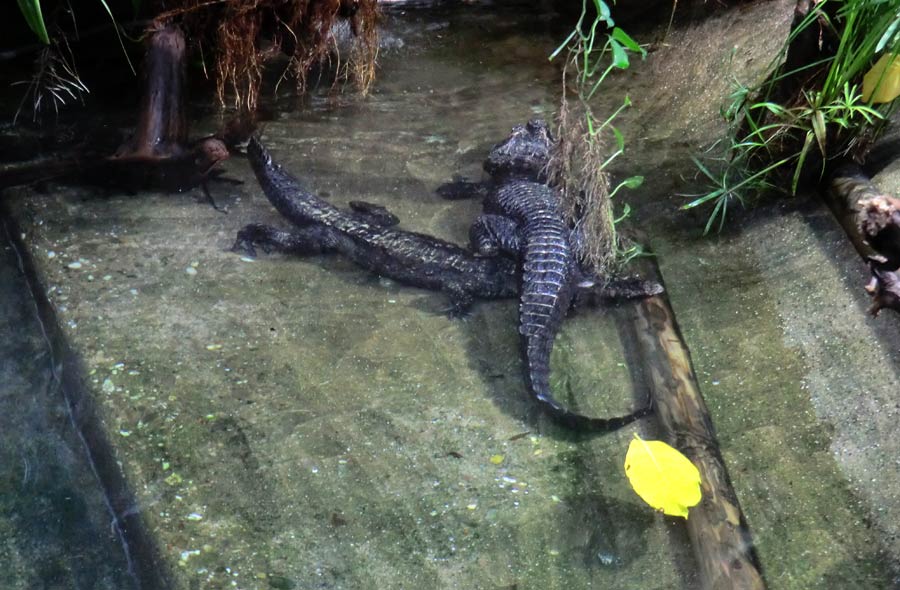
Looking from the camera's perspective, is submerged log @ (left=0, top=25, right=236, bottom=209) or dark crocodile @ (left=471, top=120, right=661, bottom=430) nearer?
→ dark crocodile @ (left=471, top=120, right=661, bottom=430)

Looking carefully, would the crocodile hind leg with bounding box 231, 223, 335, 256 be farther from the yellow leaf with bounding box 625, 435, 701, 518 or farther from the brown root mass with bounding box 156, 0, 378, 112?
the yellow leaf with bounding box 625, 435, 701, 518

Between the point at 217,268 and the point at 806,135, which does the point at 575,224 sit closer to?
the point at 806,135

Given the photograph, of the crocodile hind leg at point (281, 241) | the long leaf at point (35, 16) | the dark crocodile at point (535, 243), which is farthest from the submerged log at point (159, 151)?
the dark crocodile at point (535, 243)

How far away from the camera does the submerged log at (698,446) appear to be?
2783 millimetres

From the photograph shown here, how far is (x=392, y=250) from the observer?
4402mm

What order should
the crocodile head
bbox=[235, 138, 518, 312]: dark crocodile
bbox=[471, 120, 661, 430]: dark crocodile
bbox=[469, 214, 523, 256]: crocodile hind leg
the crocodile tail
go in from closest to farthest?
the crocodile tail
bbox=[471, 120, 661, 430]: dark crocodile
bbox=[235, 138, 518, 312]: dark crocodile
bbox=[469, 214, 523, 256]: crocodile hind leg
the crocodile head

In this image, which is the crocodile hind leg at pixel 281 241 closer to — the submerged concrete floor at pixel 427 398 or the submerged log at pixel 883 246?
the submerged concrete floor at pixel 427 398

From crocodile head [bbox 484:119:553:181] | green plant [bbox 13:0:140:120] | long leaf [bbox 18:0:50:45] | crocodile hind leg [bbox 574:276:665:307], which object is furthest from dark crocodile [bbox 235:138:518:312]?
green plant [bbox 13:0:140:120]

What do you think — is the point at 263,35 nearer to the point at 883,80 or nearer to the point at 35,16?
the point at 35,16

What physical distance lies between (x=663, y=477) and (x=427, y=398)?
1.09 m

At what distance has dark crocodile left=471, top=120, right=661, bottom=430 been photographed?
3.65m

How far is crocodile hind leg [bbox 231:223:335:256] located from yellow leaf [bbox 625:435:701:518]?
218 cm

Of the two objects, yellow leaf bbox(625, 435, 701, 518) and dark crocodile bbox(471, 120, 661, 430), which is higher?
yellow leaf bbox(625, 435, 701, 518)

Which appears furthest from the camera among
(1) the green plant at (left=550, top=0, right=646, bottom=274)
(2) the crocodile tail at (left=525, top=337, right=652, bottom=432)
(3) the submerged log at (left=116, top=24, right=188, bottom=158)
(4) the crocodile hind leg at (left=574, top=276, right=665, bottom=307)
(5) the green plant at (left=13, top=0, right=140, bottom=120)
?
(3) the submerged log at (left=116, top=24, right=188, bottom=158)
